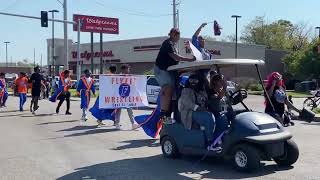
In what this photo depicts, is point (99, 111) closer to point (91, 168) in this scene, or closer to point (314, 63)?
point (91, 168)

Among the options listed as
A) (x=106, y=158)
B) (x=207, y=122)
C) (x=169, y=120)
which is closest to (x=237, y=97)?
(x=207, y=122)

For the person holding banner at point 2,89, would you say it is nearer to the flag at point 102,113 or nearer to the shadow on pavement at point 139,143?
the flag at point 102,113

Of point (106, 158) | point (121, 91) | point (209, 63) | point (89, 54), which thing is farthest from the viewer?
point (89, 54)

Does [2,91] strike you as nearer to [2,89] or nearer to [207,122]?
[2,89]

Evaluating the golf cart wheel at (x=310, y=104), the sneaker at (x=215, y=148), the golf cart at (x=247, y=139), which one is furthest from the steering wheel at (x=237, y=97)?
the golf cart wheel at (x=310, y=104)

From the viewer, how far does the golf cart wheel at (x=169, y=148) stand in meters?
9.82

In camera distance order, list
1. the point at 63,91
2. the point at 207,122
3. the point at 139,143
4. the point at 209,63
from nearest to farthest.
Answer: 1. the point at 209,63
2. the point at 207,122
3. the point at 139,143
4. the point at 63,91

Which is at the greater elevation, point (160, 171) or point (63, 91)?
point (63, 91)

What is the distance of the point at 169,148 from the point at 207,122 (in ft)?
4.34

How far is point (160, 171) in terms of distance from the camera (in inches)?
348

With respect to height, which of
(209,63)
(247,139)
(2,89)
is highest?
(209,63)

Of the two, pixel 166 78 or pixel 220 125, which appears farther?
pixel 166 78

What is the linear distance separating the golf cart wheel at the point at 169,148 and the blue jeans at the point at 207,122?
36.1 inches

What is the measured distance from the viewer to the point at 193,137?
9258 millimetres
